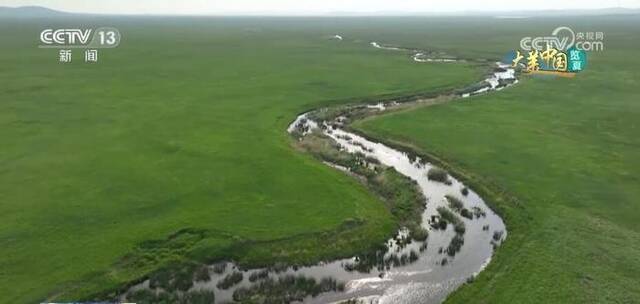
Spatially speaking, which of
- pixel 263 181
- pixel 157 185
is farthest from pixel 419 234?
pixel 157 185

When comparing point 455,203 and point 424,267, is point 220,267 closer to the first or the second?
point 424,267

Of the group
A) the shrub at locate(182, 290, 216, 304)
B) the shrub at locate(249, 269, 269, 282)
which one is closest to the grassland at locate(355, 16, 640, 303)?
the shrub at locate(249, 269, 269, 282)

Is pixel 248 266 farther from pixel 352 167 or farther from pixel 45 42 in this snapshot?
pixel 45 42

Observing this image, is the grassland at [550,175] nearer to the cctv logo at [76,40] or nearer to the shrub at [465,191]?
the shrub at [465,191]

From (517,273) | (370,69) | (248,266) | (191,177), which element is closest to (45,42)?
(370,69)

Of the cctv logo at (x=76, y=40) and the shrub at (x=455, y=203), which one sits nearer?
the shrub at (x=455, y=203)

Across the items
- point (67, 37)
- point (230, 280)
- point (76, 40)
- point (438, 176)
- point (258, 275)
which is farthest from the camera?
point (67, 37)

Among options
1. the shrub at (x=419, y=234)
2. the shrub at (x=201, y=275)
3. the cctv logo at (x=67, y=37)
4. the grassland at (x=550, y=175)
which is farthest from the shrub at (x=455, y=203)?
the cctv logo at (x=67, y=37)

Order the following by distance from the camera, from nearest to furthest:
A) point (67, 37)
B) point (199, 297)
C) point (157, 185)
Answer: point (199, 297) → point (157, 185) → point (67, 37)
